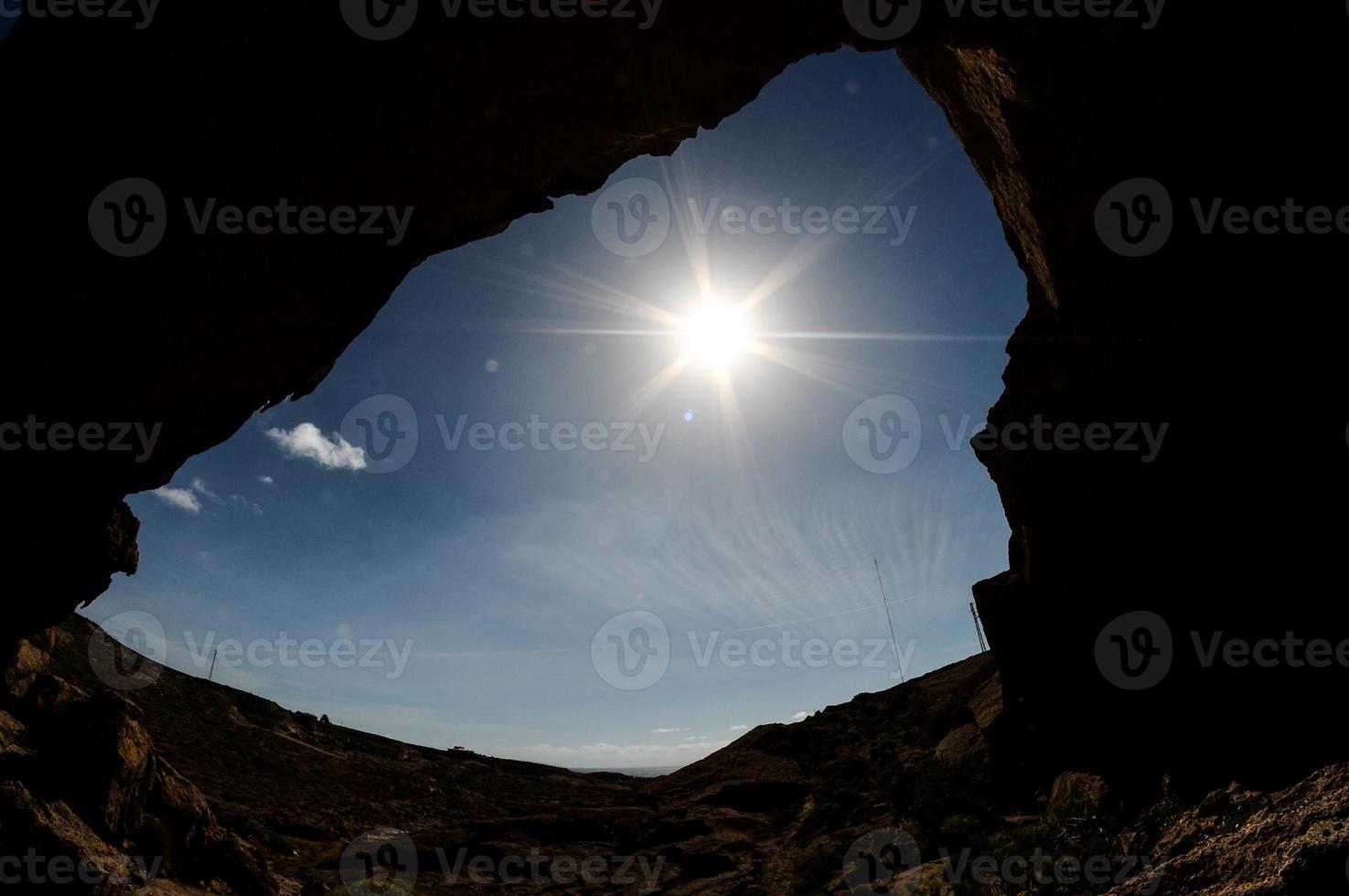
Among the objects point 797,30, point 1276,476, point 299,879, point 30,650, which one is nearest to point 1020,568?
point 1276,476

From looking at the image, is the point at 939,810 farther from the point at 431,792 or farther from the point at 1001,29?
the point at 431,792

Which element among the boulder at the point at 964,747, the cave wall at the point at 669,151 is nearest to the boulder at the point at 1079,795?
the cave wall at the point at 669,151

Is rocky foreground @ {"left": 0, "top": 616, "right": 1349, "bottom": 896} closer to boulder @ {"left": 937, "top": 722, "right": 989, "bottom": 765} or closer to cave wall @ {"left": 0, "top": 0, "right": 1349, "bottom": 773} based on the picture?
boulder @ {"left": 937, "top": 722, "right": 989, "bottom": 765}

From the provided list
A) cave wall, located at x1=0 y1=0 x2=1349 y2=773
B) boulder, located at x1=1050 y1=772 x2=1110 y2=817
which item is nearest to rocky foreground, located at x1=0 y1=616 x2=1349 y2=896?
boulder, located at x1=1050 y1=772 x2=1110 y2=817

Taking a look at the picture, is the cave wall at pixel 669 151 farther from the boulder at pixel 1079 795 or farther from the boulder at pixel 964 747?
the boulder at pixel 964 747

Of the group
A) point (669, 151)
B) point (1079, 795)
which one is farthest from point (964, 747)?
point (669, 151)

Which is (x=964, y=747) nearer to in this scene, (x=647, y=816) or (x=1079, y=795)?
(x=1079, y=795)
